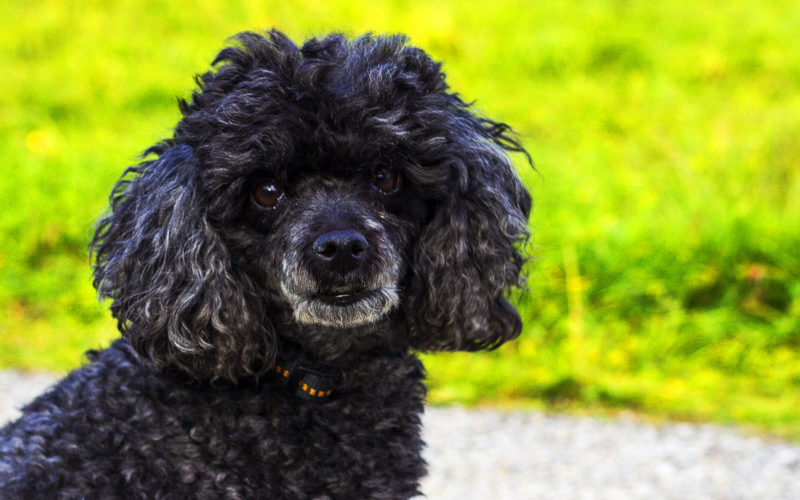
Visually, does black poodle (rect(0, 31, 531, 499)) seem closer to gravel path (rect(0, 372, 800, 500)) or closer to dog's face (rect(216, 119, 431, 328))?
dog's face (rect(216, 119, 431, 328))

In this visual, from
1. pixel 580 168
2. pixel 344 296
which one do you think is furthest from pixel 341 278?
pixel 580 168

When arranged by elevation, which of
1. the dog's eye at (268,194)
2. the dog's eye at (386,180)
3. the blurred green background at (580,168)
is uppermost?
the blurred green background at (580,168)

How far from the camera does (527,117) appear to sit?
288 inches

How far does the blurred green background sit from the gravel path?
20 cm

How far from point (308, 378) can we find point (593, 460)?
6.57ft

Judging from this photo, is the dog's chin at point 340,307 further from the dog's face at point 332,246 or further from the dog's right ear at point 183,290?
the dog's right ear at point 183,290

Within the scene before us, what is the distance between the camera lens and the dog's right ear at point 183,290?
2.21 metres

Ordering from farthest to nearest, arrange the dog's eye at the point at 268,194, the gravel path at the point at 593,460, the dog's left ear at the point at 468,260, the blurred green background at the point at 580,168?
the blurred green background at the point at 580,168 < the gravel path at the point at 593,460 < the dog's left ear at the point at 468,260 < the dog's eye at the point at 268,194

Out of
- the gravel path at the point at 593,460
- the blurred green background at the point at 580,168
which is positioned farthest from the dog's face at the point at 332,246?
the gravel path at the point at 593,460

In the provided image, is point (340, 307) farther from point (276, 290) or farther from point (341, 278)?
point (276, 290)

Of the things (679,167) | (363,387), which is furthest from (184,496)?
(679,167)

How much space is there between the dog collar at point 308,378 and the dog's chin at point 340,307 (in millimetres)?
138

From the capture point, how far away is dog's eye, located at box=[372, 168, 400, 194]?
2322 millimetres

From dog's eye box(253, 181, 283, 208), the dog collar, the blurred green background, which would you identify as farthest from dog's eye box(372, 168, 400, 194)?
the blurred green background
